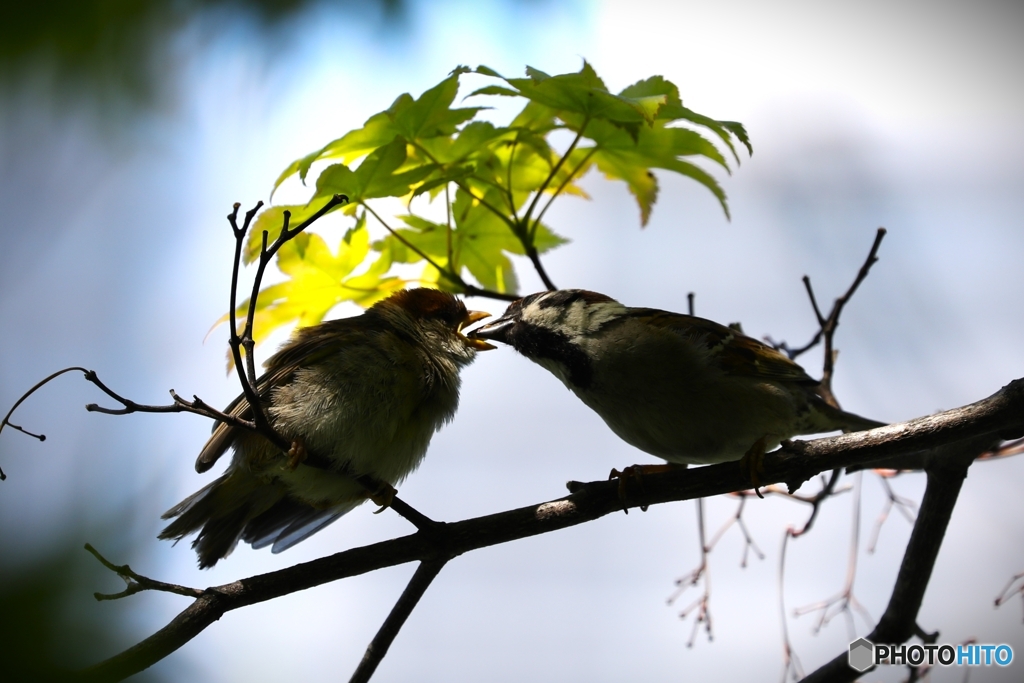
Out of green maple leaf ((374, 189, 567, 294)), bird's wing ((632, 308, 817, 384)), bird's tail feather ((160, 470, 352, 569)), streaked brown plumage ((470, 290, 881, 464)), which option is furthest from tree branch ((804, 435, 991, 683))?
bird's tail feather ((160, 470, 352, 569))

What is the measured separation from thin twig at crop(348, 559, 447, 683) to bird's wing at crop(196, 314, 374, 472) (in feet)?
2.41

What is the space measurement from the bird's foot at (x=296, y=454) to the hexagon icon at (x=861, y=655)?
5.50 feet

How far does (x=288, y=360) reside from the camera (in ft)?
8.46

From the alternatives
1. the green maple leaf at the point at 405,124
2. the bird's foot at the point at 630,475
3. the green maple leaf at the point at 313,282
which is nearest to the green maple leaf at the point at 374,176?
the green maple leaf at the point at 405,124

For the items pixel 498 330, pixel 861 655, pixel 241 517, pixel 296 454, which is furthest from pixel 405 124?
pixel 861 655

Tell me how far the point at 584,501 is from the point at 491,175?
3.35 feet

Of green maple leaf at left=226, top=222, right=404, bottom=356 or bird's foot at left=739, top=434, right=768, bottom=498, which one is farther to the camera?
green maple leaf at left=226, top=222, right=404, bottom=356

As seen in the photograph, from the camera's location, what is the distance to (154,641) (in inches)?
70.6

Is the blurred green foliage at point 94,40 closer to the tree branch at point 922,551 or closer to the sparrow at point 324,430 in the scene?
the sparrow at point 324,430

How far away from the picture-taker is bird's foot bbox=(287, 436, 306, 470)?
7.07 feet

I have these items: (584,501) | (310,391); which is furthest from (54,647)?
(310,391)

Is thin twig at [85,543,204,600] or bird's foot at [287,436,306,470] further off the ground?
bird's foot at [287,436,306,470]

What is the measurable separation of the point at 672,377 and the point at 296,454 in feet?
3.75

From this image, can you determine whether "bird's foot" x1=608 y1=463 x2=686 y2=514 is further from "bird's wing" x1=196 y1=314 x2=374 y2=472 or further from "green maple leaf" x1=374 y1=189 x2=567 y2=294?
"bird's wing" x1=196 y1=314 x2=374 y2=472
